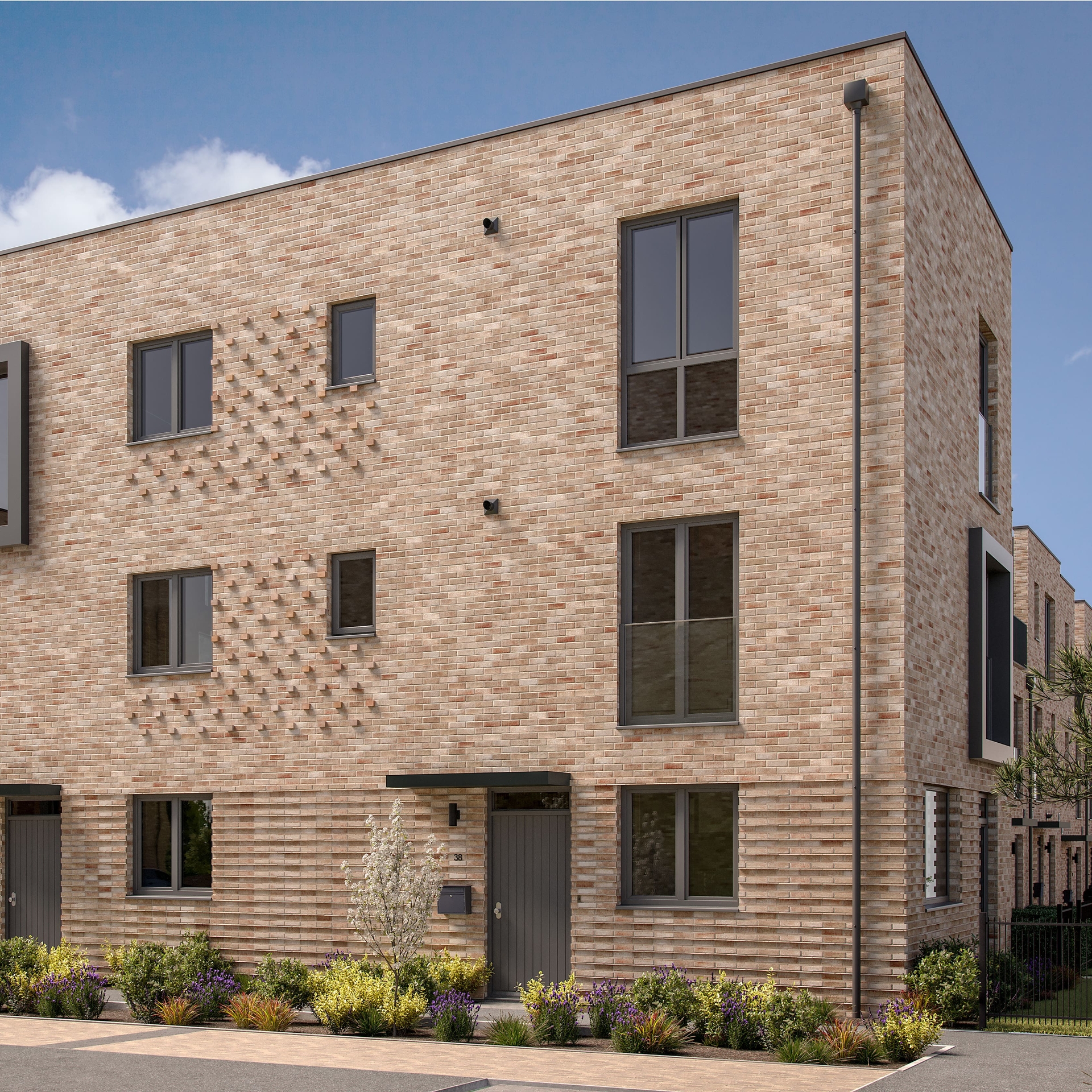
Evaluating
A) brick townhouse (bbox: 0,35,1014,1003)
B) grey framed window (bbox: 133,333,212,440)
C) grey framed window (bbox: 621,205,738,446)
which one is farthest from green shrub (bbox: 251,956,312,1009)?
grey framed window (bbox: 133,333,212,440)

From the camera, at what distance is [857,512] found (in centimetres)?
1427

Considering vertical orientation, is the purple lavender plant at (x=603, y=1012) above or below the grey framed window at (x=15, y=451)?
below

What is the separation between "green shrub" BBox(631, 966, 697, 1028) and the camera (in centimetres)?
1323

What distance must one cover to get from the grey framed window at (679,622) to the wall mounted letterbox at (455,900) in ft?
8.97

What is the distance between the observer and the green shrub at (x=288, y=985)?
14922mm

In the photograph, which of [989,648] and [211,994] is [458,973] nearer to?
[211,994]

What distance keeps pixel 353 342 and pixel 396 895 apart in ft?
23.8

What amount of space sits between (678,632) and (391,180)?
7.00 metres

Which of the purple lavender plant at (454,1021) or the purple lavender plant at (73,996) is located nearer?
the purple lavender plant at (454,1021)

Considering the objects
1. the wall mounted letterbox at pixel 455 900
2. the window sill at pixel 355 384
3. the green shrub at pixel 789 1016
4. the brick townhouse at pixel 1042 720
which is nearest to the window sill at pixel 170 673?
the window sill at pixel 355 384

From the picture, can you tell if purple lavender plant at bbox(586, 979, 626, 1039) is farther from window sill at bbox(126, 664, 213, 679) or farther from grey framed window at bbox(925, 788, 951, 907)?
window sill at bbox(126, 664, 213, 679)

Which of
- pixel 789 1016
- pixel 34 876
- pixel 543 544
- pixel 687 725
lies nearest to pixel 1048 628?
pixel 543 544

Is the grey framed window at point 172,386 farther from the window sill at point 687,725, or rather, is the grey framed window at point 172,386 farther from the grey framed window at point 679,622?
the window sill at point 687,725

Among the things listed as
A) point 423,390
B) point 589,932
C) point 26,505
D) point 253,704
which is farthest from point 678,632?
point 26,505
